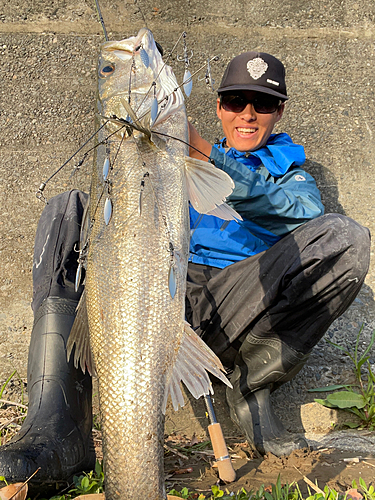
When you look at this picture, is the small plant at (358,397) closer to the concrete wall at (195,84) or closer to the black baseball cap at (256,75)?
the concrete wall at (195,84)

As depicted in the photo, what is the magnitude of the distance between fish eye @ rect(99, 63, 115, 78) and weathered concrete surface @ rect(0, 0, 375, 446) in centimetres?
174

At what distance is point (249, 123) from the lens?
141 inches

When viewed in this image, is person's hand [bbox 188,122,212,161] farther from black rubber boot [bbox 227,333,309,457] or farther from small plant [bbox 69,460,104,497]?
small plant [bbox 69,460,104,497]

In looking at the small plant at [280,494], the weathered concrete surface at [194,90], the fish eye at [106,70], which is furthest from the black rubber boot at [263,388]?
the fish eye at [106,70]

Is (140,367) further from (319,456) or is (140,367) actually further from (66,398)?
(319,456)

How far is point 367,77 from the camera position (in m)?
4.35

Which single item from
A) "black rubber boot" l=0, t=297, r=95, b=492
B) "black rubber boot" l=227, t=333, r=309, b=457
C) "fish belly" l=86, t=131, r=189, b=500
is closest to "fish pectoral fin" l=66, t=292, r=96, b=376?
"fish belly" l=86, t=131, r=189, b=500

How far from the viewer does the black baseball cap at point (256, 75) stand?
352cm

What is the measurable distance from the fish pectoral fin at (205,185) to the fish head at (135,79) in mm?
272

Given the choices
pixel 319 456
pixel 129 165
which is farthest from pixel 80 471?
pixel 129 165

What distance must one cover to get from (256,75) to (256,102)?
19 cm

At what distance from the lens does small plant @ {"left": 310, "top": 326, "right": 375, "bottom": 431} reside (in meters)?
3.45

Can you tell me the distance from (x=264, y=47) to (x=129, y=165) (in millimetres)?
2825

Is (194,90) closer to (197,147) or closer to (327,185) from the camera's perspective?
(327,185)
